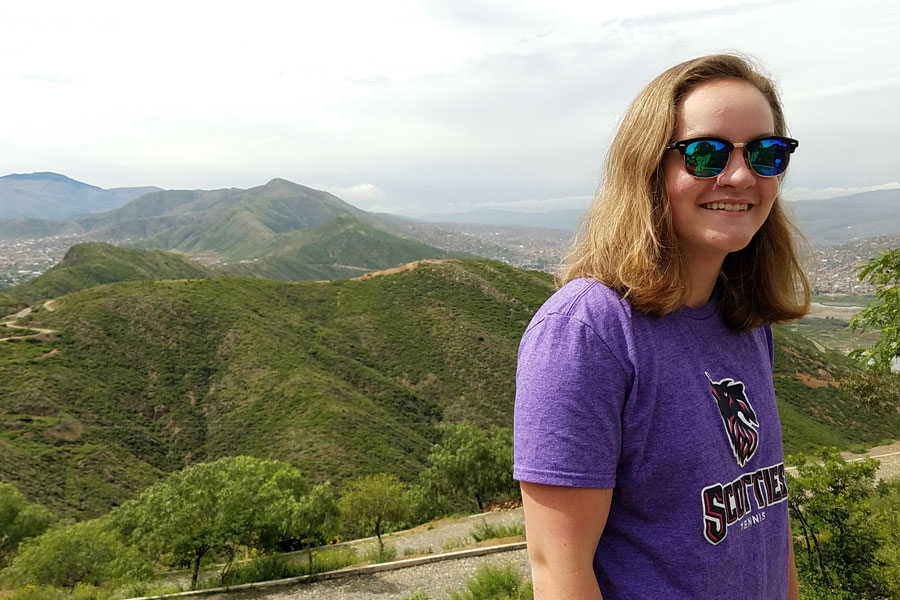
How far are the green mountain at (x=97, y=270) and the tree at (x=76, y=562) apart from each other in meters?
80.8

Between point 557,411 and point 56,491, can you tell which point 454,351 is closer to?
point 56,491

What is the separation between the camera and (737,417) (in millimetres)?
1399

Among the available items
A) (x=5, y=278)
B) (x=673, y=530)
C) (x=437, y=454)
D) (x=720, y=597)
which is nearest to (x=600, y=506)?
(x=673, y=530)

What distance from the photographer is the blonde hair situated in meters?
1.27

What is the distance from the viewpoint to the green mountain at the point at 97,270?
89.6 metres

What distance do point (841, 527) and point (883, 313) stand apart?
117 inches

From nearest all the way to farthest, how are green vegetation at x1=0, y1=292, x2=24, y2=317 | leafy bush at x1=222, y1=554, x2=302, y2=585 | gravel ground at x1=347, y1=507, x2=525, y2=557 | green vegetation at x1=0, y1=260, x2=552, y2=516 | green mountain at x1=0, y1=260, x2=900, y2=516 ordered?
leafy bush at x1=222, y1=554, x2=302, y2=585 < gravel ground at x1=347, y1=507, x2=525, y2=557 < green vegetation at x1=0, y1=260, x2=552, y2=516 < green mountain at x1=0, y1=260, x2=900, y2=516 < green vegetation at x1=0, y1=292, x2=24, y2=317

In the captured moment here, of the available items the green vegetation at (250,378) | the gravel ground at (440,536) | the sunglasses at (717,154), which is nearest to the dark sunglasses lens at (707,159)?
the sunglasses at (717,154)

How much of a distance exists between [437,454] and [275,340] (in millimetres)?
33941

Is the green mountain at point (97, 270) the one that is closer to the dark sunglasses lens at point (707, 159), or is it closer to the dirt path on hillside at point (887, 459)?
the dirt path on hillside at point (887, 459)

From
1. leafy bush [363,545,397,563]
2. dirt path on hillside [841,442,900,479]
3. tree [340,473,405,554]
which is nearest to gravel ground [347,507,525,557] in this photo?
leafy bush [363,545,397,563]

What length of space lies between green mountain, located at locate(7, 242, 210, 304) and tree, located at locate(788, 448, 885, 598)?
96564 mm

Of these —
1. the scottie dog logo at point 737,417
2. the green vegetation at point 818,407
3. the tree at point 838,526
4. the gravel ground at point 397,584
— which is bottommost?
the green vegetation at point 818,407

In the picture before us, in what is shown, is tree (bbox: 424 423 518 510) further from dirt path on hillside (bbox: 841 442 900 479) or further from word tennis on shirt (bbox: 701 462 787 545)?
word tennis on shirt (bbox: 701 462 787 545)
